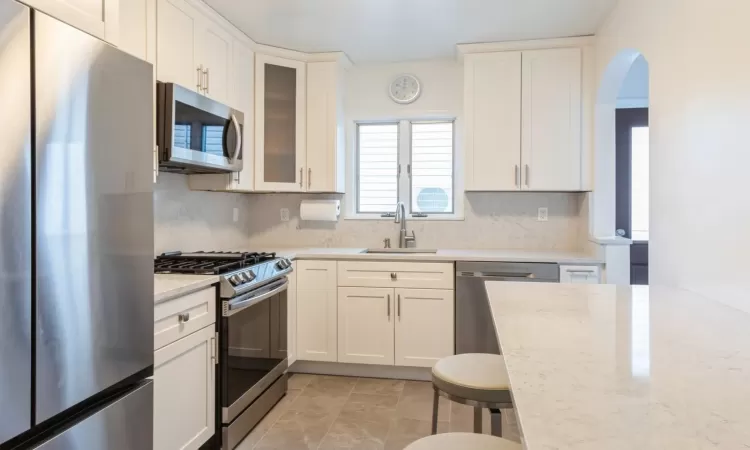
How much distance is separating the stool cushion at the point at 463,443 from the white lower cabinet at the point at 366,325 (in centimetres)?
205

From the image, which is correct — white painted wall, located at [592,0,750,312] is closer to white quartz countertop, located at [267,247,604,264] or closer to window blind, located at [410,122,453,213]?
white quartz countertop, located at [267,247,604,264]

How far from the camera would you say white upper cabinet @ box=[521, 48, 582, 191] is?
3287 millimetres

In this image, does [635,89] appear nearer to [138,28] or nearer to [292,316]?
[292,316]

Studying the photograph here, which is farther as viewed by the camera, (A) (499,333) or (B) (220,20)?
(B) (220,20)

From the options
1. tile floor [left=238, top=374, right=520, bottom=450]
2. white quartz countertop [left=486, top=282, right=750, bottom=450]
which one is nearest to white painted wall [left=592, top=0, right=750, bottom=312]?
white quartz countertop [left=486, top=282, right=750, bottom=450]

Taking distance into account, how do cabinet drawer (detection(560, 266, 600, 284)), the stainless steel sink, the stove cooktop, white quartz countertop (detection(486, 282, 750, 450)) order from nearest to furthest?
white quartz countertop (detection(486, 282, 750, 450))
the stove cooktop
cabinet drawer (detection(560, 266, 600, 284))
the stainless steel sink

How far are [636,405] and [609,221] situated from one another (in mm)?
2792

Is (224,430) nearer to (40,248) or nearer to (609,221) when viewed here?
(40,248)

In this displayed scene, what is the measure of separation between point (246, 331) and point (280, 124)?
1.72m

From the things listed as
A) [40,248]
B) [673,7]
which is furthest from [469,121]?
[40,248]

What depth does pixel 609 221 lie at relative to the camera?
3.21 meters

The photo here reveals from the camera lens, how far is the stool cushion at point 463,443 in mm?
1153

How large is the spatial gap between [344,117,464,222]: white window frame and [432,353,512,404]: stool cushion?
2158 mm

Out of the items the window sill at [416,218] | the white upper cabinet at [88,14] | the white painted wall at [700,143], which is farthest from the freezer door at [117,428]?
the window sill at [416,218]
